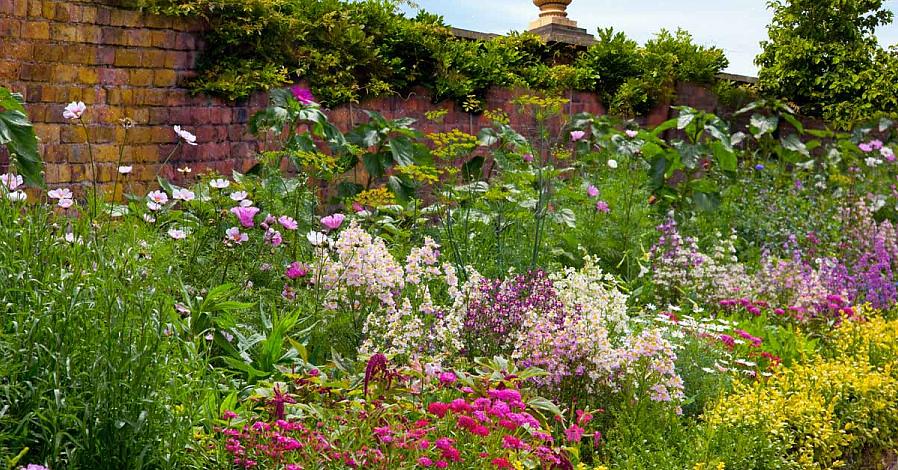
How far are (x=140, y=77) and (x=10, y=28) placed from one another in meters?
0.85

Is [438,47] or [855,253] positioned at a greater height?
[438,47]

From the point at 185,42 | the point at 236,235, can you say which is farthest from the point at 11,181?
the point at 185,42

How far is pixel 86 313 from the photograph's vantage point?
230cm

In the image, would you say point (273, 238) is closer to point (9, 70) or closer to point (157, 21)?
point (9, 70)

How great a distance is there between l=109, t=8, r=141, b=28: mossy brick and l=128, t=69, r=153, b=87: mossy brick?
0.99ft

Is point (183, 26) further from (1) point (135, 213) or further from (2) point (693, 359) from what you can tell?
(2) point (693, 359)

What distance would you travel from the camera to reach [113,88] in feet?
19.5

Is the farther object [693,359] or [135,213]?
[135,213]

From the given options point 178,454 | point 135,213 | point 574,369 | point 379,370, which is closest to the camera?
point 178,454

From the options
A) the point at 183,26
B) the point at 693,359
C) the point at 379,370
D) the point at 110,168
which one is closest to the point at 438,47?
the point at 183,26

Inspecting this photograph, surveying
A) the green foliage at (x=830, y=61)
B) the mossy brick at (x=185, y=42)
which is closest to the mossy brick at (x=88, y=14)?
the mossy brick at (x=185, y=42)

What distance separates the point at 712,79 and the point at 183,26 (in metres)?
6.44

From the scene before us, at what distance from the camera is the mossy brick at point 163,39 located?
A: 6123mm

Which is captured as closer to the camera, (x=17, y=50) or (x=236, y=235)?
(x=236, y=235)
